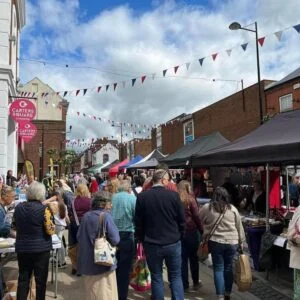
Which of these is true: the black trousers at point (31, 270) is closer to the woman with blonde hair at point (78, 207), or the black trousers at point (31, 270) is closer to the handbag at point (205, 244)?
the woman with blonde hair at point (78, 207)

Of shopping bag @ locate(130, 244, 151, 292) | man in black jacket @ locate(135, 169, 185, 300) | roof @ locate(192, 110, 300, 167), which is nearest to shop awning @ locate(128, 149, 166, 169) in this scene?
roof @ locate(192, 110, 300, 167)

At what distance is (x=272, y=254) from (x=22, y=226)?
3945mm

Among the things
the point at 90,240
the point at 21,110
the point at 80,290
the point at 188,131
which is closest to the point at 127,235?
the point at 90,240

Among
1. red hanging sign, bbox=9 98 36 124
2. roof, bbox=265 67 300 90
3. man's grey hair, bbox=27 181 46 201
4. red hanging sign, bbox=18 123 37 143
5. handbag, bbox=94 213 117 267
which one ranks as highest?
roof, bbox=265 67 300 90

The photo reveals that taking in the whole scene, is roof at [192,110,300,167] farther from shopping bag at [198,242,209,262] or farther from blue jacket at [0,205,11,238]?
blue jacket at [0,205,11,238]

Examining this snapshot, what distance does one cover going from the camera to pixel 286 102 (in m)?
25.2

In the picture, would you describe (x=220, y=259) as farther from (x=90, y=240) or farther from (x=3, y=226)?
(x=3, y=226)

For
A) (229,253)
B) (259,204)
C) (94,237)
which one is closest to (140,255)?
(229,253)

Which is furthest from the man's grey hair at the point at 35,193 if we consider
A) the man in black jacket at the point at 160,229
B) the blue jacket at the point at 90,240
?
the man in black jacket at the point at 160,229

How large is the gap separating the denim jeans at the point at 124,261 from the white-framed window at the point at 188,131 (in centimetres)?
3492

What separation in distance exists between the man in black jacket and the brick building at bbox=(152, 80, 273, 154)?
79.4 feet

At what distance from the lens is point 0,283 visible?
4.95 metres

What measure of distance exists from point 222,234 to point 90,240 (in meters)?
1.83

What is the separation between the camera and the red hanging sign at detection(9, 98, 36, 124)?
1343 centimetres
